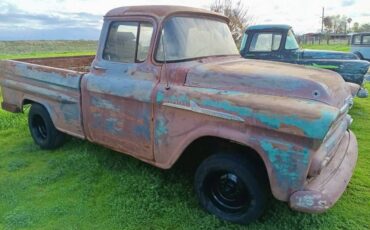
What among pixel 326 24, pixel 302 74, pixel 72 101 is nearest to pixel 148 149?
pixel 72 101

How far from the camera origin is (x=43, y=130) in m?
5.66

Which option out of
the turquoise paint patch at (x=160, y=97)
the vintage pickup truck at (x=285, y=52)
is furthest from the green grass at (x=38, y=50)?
the turquoise paint patch at (x=160, y=97)

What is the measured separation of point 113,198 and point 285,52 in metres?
6.22

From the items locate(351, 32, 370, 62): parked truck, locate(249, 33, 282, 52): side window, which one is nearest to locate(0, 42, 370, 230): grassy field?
locate(249, 33, 282, 52): side window

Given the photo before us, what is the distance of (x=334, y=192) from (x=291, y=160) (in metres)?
0.55

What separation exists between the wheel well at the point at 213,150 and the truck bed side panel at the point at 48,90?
157 centimetres

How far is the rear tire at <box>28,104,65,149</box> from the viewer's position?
5.26m

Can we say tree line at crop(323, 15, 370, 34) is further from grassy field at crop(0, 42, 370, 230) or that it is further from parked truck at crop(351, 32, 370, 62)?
grassy field at crop(0, 42, 370, 230)

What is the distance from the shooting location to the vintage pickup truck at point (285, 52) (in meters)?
8.07

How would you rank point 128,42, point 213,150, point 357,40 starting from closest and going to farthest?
point 213,150, point 128,42, point 357,40

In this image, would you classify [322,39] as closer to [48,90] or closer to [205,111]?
[48,90]

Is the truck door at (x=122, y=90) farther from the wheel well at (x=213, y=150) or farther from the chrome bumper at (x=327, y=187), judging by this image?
the chrome bumper at (x=327, y=187)

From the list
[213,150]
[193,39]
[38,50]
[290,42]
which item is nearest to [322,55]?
[290,42]

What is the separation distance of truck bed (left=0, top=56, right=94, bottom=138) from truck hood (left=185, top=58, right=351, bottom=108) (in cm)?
183
